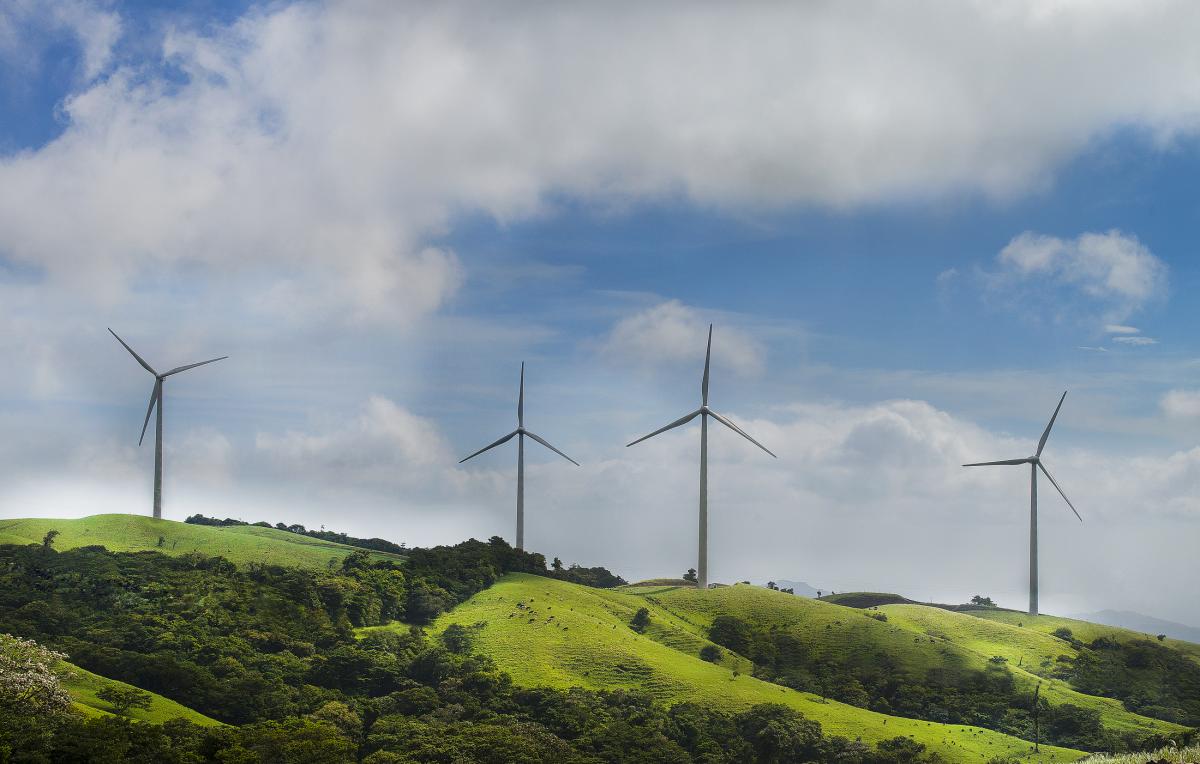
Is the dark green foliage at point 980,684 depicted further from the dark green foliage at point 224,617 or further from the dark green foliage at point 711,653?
the dark green foliage at point 224,617

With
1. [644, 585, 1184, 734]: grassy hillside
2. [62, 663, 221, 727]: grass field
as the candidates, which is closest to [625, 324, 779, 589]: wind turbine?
[644, 585, 1184, 734]: grassy hillside

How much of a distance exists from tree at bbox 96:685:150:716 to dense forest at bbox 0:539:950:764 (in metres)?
6.54

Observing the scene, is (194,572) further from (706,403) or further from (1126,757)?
(1126,757)

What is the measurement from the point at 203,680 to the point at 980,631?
118 metres

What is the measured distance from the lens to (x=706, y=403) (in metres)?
192

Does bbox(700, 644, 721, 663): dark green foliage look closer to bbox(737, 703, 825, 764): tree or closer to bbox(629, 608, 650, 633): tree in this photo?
bbox(629, 608, 650, 633): tree

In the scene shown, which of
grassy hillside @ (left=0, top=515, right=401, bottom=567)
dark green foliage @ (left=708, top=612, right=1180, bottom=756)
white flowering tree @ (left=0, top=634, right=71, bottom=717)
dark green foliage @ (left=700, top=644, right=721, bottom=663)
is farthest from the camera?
grassy hillside @ (left=0, top=515, right=401, bottom=567)

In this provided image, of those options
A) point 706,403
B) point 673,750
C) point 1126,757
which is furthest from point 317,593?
point 1126,757

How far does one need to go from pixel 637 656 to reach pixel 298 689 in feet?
137

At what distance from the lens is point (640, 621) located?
16538 centimetres

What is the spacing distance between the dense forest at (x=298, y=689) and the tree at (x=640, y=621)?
2671cm

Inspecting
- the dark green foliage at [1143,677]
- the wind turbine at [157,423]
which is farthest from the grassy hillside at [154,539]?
the dark green foliage at [1143,677]

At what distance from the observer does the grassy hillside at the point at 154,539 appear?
575 feet

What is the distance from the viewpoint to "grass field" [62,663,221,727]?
110 meters
